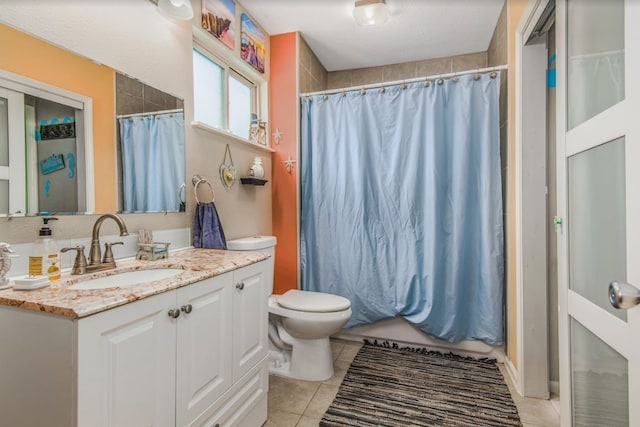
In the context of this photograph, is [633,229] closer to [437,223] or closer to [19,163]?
[437,223]

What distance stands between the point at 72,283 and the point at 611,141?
64.1 inches

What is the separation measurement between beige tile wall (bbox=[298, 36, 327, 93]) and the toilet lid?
1.60 m

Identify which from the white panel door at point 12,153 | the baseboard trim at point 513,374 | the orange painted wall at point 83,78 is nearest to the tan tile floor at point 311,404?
the baseboard trim at point 513,374

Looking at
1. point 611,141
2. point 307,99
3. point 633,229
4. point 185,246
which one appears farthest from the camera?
point 307,99

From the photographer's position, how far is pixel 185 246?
5.56ft

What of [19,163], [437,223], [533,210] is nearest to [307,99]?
[437,223]

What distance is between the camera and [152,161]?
4.97 ft

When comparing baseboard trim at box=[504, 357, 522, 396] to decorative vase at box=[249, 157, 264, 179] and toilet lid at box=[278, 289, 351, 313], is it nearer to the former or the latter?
toilet lid at box=[278, 289, 351, 313]

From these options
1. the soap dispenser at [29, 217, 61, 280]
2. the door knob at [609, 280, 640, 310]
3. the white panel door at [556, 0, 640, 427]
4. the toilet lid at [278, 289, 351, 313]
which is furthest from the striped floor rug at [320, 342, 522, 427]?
the soap dispenser at [29, 217, 61, 280]

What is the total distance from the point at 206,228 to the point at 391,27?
196 cm

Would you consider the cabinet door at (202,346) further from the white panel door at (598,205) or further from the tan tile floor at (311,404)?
the white panel door at (598,205)

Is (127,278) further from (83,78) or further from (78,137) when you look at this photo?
(83,78)

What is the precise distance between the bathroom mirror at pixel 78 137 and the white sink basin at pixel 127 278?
28 centimetres

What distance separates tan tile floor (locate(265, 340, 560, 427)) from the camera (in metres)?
1.56
